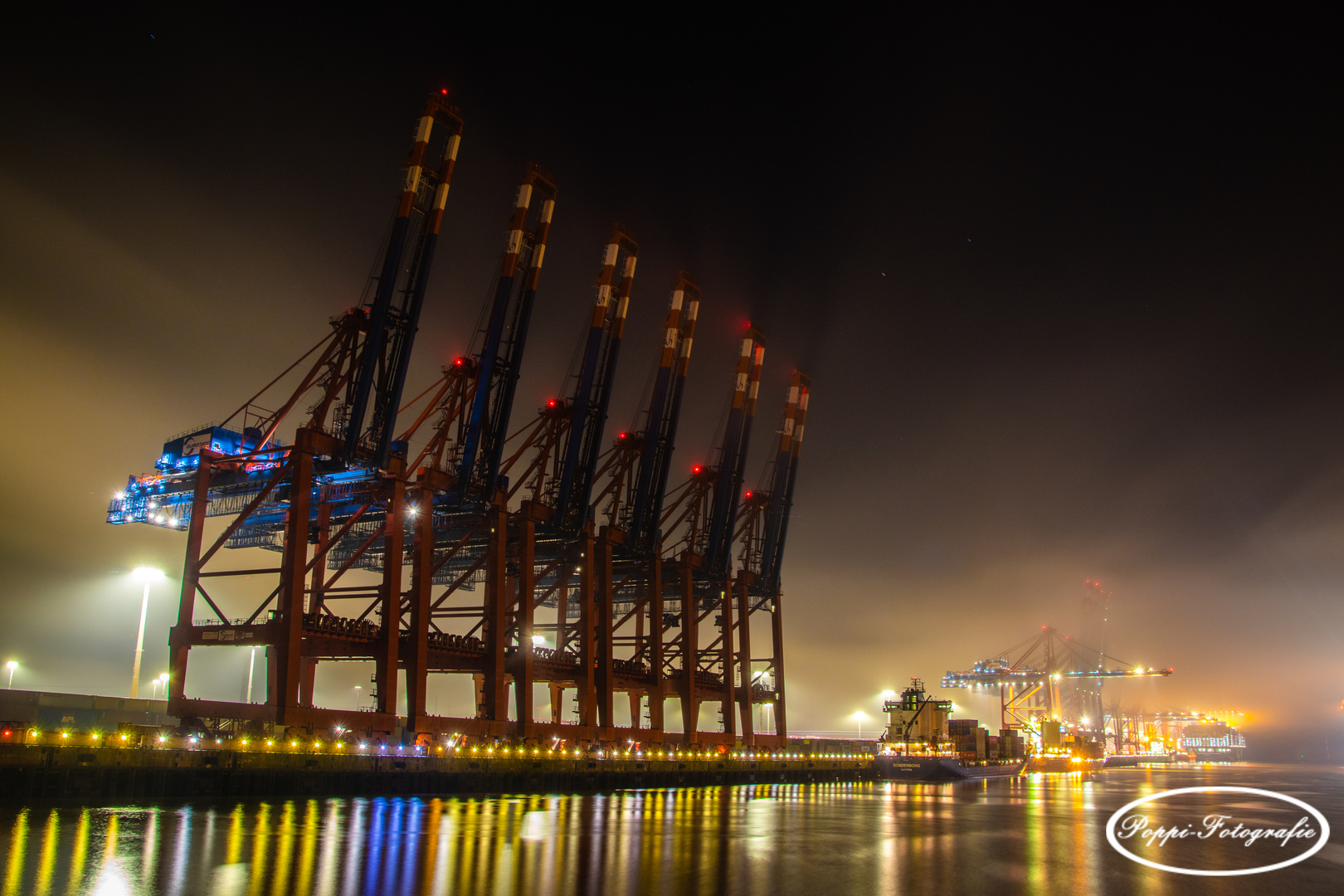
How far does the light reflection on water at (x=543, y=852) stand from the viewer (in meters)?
16.5

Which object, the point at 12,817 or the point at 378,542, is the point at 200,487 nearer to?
the point at 378,542

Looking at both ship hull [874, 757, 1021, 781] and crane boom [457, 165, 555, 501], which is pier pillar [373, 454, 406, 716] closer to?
crane boom [457, 165, 555, 501]

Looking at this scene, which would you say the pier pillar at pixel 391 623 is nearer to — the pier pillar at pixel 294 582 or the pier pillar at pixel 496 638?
the pier pillar at pixel 294 582

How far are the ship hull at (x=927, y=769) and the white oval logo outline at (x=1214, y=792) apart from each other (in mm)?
13380

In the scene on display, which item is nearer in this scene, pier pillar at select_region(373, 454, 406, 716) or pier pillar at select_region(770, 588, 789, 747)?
pier pillar at select_region(373, 454, 406, 716)

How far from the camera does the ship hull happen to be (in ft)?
235

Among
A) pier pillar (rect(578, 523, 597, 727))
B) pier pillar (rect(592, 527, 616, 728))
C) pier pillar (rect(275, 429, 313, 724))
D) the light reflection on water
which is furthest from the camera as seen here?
pier pillar (rect(592, 527, 616, 728))

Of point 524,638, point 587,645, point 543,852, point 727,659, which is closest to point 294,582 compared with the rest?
point 524,638

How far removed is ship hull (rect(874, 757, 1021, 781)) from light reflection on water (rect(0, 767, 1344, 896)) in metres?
36.5

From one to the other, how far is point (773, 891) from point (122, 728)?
27.2m

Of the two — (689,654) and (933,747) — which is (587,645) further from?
(933,747)

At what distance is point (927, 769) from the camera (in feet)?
237

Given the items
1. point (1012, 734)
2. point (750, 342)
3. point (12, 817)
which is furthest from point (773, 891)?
point (1012, 734)

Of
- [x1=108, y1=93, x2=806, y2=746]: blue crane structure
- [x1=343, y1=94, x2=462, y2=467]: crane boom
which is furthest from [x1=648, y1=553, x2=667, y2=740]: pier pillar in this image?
[x1=343, y1=94, x2=462, y2=467]: crane boom
